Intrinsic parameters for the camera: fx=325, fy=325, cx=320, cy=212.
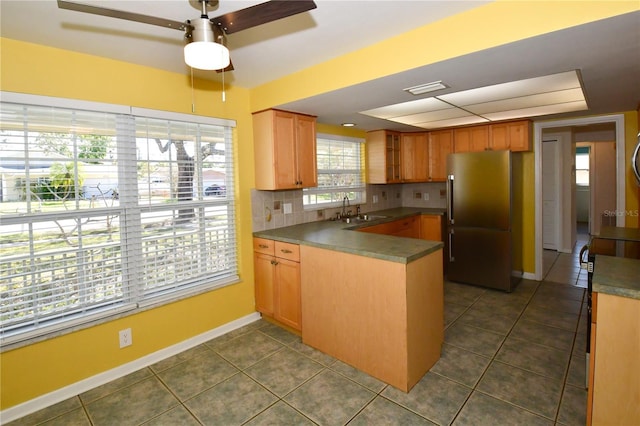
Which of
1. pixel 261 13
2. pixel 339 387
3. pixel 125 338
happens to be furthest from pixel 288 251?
pixel 261 13

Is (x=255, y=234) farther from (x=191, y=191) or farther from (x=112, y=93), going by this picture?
(x=112, y=93)

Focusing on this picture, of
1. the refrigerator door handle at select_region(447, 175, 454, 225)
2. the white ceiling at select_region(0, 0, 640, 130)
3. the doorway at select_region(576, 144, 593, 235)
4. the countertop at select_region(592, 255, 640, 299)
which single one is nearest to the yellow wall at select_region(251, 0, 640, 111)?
the white ceiling at select_region(0, 0, 640, 130)

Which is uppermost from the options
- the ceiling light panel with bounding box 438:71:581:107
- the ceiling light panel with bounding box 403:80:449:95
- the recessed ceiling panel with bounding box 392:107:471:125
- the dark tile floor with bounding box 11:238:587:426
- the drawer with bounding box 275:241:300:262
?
the recessed ceiling panel with bounding box 392:107:471:125

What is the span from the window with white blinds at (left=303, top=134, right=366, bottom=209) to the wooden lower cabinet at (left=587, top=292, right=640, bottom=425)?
294 centimetres

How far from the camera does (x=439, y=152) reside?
491 cm

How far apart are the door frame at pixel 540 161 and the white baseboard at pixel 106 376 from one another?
13.1ft

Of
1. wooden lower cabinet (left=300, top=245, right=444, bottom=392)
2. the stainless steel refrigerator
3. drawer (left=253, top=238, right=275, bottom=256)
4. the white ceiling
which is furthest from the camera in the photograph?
the stainless steel refrigerator

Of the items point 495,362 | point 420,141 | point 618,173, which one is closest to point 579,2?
point 495,362

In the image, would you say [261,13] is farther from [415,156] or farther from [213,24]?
[415,156]

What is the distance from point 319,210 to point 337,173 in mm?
657

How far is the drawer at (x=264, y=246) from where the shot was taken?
318 cm

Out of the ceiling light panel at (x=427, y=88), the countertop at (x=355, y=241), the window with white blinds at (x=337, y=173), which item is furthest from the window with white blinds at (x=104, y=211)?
the ceiling light panel at (x=427, y=88)

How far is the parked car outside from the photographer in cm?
304

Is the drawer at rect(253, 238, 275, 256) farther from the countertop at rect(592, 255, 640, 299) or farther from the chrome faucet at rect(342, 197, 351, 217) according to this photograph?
the countertop at rect(592, 255, 640, 299)
